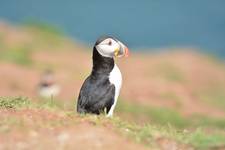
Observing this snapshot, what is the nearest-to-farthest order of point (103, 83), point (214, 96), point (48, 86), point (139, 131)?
point (139, 131) → point (103, 83) → point (48, 86) → point (214, 96)

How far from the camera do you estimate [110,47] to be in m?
11.3

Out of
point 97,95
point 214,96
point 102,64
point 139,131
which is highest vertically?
point 102,64

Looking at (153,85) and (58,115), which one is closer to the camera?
(58,115)

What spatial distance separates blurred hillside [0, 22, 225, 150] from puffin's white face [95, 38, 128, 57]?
821 cm

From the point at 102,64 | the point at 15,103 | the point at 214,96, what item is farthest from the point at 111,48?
the point at 214,96

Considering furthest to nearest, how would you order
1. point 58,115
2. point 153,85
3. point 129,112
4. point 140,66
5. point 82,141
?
point 140,66 → point 153,85 → point 129,112 → point 58,115 → point 82,141

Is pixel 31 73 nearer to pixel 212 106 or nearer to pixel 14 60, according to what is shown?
pixel 14 60

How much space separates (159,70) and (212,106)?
166 inches

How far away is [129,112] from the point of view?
21.3m

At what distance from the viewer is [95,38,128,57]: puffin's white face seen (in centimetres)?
1127

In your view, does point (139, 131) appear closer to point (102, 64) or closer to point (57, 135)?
point (57, 135)

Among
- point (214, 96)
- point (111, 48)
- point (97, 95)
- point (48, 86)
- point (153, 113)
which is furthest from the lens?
point (214, 96)

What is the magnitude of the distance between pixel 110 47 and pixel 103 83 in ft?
1.79

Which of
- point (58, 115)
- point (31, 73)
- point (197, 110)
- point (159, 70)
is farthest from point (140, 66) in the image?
point (58, 115)
